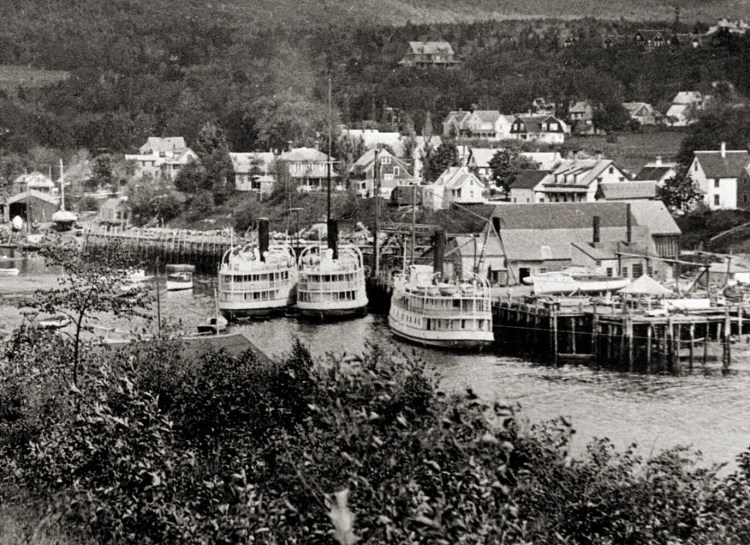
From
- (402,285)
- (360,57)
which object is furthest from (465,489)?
(360,57)

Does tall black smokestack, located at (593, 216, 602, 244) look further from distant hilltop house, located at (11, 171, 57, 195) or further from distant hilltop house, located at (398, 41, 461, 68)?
distant hilltop house, located at (398, 41, 461, 68)

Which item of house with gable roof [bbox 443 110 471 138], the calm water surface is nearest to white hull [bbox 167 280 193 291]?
the calm water surface

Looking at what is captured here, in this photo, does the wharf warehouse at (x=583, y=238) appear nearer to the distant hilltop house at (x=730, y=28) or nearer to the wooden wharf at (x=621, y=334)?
the wooden wharf at (x=621, y=334)

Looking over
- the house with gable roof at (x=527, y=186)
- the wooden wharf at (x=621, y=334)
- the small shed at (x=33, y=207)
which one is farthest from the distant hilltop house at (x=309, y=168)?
the wooden wharf at (x=621, y=334)

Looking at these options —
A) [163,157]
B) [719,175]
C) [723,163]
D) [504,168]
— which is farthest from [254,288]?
[163,157]

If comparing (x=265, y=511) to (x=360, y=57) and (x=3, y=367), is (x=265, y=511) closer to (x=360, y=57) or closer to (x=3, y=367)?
(x=3, y=367)
